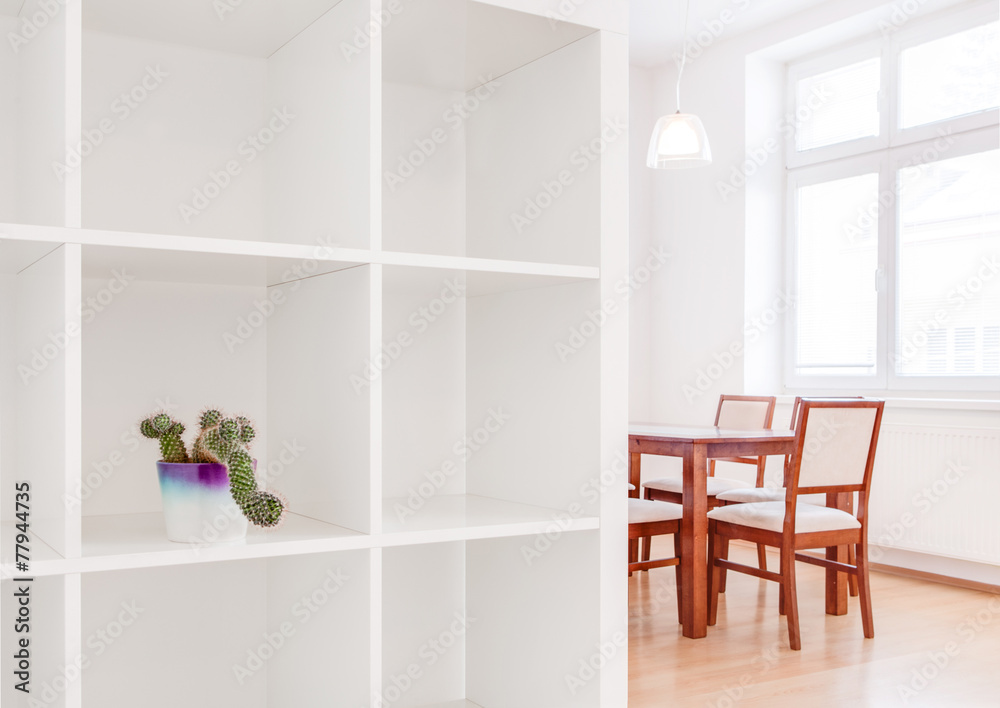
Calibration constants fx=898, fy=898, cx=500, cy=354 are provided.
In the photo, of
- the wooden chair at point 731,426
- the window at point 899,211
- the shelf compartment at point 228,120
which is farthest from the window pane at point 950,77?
the shelf compartment at point 228,120

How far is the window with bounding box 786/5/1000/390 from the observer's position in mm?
4641

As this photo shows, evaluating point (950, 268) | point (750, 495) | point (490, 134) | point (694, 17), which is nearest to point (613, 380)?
point (490, 134)

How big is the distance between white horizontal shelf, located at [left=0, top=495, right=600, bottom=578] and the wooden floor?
1.76 meters

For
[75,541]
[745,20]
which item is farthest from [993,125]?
[75,541]

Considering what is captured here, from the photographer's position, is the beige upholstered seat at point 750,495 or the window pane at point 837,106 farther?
the window pane at point 837,106

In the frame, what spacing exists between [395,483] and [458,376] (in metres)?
0.22

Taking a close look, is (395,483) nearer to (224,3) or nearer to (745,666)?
(224,3)

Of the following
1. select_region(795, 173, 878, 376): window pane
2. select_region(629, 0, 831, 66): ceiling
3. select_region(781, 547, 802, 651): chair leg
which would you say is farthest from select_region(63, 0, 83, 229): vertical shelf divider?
select_region(795, 173, 878, 376): window pane

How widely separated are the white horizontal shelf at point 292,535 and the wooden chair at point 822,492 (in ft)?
7.80

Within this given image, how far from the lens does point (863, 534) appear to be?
3627 millimetres

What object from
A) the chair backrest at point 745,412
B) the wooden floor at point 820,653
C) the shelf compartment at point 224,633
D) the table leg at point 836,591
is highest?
the chair backrest at point 745,412

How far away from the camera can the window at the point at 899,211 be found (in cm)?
464

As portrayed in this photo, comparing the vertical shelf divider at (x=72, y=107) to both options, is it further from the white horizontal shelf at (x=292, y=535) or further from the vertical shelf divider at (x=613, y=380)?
the vertical shelf divider at (x=613, y=380)

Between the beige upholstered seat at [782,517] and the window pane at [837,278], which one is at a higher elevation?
the window pane at [837,278]
